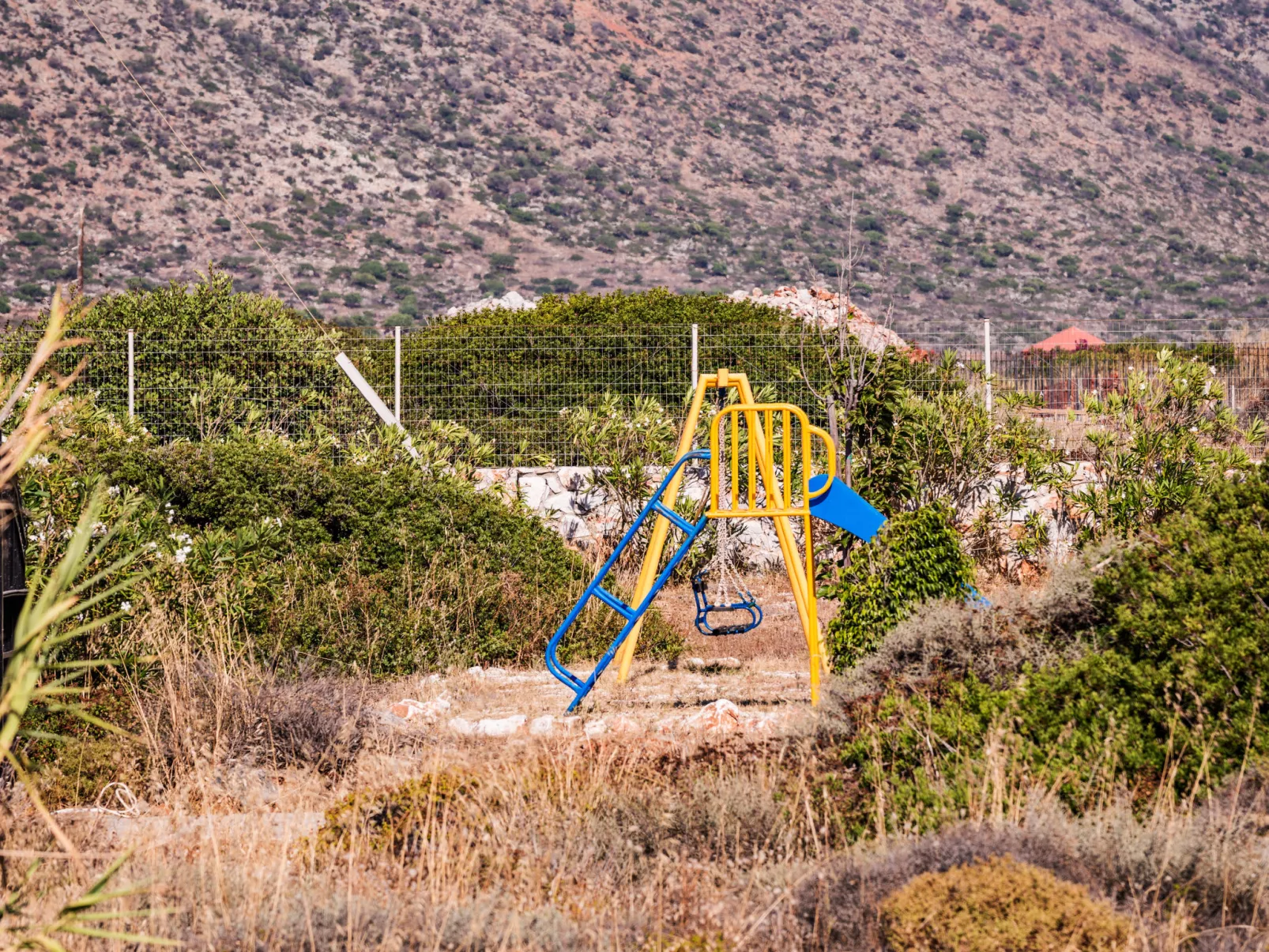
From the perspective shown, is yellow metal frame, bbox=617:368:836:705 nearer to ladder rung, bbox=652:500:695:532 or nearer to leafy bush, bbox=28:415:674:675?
ladder rung, bbox=652:500:695:532

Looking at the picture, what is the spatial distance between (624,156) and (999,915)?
4712cm

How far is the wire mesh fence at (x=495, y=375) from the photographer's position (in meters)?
12.2

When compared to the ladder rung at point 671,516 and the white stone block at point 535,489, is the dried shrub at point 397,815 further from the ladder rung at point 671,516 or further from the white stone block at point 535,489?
the white stone block at point 535,489

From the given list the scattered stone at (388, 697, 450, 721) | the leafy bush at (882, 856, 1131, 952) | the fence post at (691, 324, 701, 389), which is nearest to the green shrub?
the scattered stone at (388, 697, 450, 721)

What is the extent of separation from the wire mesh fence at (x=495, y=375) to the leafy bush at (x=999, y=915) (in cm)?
917

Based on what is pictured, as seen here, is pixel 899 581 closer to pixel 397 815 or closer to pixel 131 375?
pixel 397 815

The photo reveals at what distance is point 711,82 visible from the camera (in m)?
52.6

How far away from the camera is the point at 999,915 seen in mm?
3064

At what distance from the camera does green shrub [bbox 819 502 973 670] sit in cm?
637

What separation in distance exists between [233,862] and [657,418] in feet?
26.9

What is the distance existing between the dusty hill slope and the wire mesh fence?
24.4 meters

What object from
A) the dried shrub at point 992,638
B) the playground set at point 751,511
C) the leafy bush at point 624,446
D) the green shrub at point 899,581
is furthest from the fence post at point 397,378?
the dried shrub at point 992,638

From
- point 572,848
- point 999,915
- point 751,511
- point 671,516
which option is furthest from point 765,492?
point 999,915


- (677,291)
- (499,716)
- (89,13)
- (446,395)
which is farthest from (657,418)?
(89,13)
